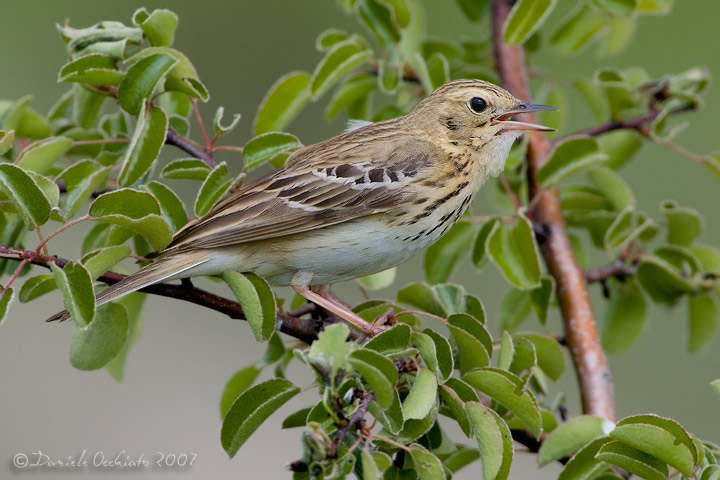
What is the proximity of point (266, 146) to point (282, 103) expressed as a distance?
63 cm

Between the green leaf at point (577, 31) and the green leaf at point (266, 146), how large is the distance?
1.79 metres

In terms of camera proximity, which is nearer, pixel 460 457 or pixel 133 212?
pixel 133 212

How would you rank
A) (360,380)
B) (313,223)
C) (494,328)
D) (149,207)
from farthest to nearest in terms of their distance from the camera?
(494,328), (313,223), (149,207), (360,380)

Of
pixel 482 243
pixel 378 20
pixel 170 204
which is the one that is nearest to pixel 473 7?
pixel 378 20

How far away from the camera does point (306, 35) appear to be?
1031 cm

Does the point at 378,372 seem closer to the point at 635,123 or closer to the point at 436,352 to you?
the point at 436,352

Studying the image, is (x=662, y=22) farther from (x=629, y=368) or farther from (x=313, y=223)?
(x=313, y=223)

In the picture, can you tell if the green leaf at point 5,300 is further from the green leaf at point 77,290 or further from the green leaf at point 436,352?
the green leaf at point 436,352

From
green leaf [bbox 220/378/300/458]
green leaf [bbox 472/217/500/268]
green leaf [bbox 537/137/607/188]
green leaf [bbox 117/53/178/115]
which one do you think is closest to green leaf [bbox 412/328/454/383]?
green leaf [bbox 220/378/300/458]

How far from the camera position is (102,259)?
339 cm

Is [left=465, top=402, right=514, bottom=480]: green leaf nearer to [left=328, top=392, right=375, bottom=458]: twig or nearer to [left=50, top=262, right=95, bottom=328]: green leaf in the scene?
[left=328, top=392, right=375, bottom=458]: twig

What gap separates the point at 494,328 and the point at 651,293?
3173mm

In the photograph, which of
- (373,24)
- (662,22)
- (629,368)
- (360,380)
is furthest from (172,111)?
(662,22)

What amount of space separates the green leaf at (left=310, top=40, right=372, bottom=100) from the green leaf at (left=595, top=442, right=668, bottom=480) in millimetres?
2029
